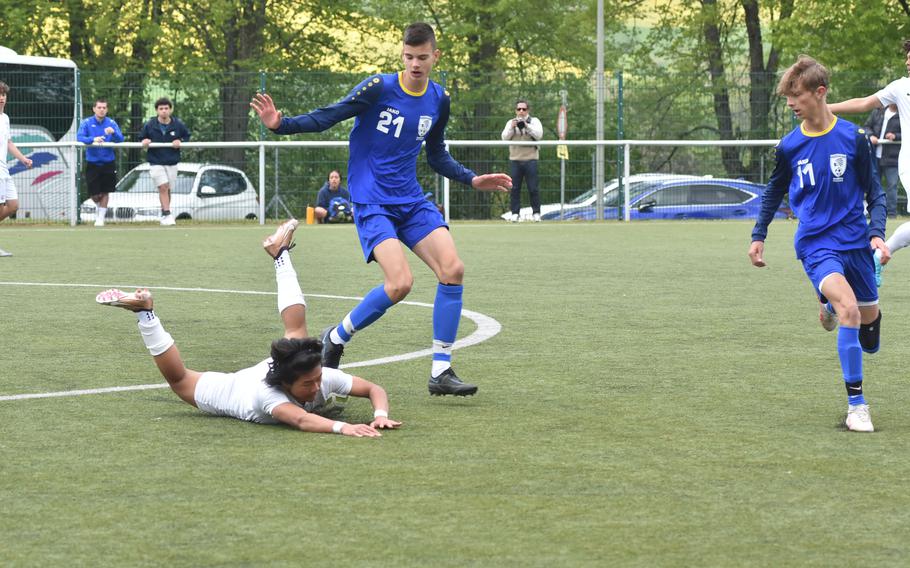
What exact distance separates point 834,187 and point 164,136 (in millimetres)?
19116

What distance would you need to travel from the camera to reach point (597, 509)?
474cm

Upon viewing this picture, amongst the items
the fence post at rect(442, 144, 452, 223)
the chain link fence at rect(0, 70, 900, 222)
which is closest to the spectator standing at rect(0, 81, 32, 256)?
the chain link fence at rect(0, 70, 900, 222)

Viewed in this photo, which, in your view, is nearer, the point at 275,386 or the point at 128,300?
the point at 275,386

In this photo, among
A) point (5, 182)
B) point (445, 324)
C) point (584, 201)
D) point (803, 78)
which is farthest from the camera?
point (584, 201)

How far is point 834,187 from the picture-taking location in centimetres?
671

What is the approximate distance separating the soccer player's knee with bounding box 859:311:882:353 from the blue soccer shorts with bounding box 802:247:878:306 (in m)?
Answer: 0.21

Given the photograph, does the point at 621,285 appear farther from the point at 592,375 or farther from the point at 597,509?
the point at 597,509

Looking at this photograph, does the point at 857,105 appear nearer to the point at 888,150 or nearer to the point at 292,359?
the point at 292,359

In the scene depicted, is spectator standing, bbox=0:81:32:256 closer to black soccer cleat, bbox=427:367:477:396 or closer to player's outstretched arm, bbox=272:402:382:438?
black soccer cleat, bbox=427:367:477:396

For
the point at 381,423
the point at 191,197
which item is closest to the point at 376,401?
the point at 381,423

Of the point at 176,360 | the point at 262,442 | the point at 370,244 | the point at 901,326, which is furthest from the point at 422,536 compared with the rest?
the point at 901,326

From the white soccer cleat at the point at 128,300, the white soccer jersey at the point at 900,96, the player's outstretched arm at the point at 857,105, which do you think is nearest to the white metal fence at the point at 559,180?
the white soccer jersey at the point at 900,96

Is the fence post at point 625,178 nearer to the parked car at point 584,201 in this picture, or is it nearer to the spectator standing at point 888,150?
the parked car at point 584,201

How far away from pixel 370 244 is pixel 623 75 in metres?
21.1
